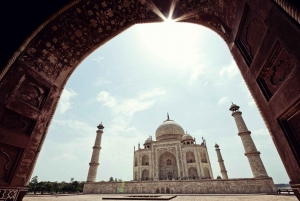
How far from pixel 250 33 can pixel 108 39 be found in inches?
145

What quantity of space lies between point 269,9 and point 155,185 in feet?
63.1

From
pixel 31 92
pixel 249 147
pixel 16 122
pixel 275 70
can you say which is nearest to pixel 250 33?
pixel 275 70

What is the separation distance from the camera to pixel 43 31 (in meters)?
3.44

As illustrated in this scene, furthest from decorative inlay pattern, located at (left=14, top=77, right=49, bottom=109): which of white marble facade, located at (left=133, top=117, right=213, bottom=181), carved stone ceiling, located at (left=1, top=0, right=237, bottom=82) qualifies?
white marble facade, located at (left=133, top=117, right=213, bottom=181)

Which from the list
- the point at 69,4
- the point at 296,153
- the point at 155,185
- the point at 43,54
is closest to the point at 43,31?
the point at 43,54

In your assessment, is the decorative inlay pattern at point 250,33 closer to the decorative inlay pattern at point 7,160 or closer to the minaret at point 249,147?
the decorative inlay pattern at point 7,160

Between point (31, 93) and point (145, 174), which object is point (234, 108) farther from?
point (31, 93)

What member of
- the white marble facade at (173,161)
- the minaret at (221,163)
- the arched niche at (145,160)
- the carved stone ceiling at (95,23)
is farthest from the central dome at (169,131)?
the carved stone ceiling at (95,23)

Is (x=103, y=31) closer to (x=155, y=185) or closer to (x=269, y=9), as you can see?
(x=269, y=9)

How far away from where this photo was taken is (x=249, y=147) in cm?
1667

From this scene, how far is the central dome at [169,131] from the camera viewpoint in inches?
1164

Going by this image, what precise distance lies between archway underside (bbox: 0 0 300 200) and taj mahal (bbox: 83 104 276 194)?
1591cm

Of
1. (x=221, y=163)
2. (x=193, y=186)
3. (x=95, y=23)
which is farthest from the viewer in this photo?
(x=221, y=163)

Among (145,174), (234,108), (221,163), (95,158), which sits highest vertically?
(234,108)
